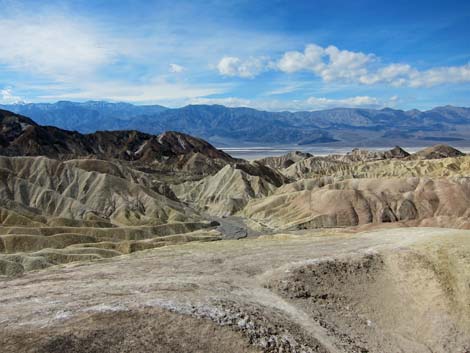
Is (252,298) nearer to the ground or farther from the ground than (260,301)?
farther from the ground

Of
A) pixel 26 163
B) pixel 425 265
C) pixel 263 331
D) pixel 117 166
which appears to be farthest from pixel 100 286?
pixel 117 166

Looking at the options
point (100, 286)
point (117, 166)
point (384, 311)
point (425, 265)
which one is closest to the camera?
point (100, 286)

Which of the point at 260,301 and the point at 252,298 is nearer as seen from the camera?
the point at 260,301

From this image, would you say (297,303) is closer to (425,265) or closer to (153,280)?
(153,280)

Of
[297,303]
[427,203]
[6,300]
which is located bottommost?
[427,203]

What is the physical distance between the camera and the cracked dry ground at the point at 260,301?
A: 26.2m

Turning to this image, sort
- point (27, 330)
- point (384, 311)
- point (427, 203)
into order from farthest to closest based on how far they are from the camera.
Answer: point (427, 203), point (384, 311), point (27, 330)

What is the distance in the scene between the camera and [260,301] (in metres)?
34.5

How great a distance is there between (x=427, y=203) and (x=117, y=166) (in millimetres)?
118674

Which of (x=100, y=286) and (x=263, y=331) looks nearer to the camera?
(x=263, y=331)

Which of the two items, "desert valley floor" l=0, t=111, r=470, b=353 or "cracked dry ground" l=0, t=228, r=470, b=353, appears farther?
"desert valley floor" l=0, t=111, r=470, b=353

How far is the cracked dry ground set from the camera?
2617cm

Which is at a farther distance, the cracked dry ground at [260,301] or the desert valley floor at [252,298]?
the desert valley floor at [252,298]

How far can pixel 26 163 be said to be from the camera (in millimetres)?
160250
